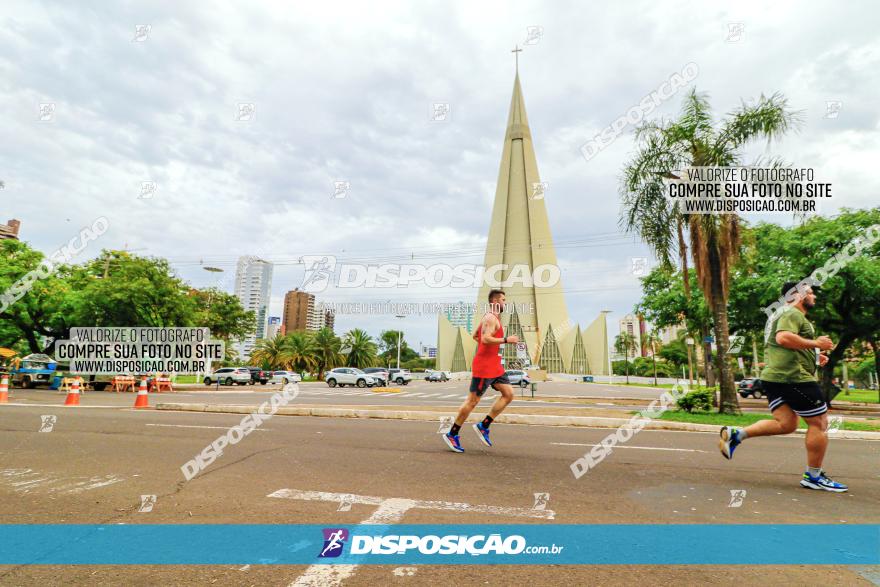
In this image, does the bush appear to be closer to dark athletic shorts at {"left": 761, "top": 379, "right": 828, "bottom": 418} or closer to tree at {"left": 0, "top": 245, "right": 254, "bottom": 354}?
dark athletic shorts at {"left": 761, "top": 379, "right": 828, "bottom": 418}

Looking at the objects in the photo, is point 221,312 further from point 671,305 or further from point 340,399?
point 671,305

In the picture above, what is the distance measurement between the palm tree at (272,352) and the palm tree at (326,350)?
3319 mm

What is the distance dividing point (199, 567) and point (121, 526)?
111 cm

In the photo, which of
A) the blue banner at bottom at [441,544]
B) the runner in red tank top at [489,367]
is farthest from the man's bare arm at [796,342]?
the runner in red tank top at [489,367]

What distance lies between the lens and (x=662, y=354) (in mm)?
86062

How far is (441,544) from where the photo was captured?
2855 mm

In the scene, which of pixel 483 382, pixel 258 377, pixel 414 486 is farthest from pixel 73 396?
pixel 258 377

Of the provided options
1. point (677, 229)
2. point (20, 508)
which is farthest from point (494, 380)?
point (677, 229)

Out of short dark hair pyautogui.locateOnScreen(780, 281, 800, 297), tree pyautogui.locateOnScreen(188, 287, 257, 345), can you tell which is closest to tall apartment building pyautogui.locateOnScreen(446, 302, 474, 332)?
tree pyautogui.locateOnScreen(188, 287, 257, 345)

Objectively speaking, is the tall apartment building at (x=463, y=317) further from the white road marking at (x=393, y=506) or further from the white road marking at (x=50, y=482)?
the white road marking at (x=393, y=506)

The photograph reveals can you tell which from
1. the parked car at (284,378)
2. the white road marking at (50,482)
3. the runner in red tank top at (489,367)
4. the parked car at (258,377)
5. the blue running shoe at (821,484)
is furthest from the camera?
the parked car at (284,378)

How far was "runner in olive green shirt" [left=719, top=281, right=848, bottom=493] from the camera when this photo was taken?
14.4 feet

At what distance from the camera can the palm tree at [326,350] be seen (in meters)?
50.2

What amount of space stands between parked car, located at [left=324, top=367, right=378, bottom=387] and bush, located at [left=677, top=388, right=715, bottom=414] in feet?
89.4
